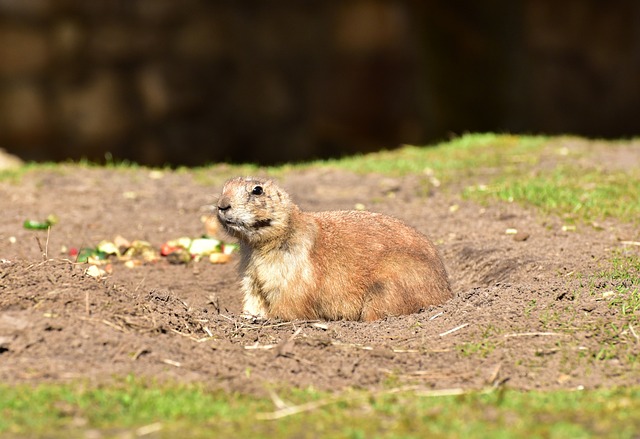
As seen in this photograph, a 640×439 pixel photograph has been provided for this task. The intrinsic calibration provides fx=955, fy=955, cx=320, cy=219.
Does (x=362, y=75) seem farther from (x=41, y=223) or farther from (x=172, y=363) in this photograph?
(x=172, y=363)

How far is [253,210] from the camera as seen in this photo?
19.3ft

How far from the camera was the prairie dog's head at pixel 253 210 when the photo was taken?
5.83 m

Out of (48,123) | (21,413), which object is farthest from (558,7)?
(21,413)

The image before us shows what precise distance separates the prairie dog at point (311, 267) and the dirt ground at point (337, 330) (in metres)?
0.27

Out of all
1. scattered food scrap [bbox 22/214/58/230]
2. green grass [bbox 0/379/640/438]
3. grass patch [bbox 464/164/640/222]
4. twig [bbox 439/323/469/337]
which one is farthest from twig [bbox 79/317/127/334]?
grass patch [bbox 464/164/640/222]

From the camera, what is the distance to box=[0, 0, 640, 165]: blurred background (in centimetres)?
1289

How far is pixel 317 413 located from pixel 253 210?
7.40 ft

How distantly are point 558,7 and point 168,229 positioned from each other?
28.2 feet

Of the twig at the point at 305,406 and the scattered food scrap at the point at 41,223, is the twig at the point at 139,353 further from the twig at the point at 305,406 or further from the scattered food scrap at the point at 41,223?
the scattered food scrap at the point at 41,223

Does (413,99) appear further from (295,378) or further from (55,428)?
(55,428)

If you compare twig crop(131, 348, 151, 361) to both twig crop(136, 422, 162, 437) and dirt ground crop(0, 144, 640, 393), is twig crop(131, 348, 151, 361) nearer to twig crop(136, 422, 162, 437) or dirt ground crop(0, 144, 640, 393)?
dirt ground crop(0, 144, 640, 393)

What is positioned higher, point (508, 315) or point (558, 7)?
point (558, 7)

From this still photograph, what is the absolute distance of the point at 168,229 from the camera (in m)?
8.05

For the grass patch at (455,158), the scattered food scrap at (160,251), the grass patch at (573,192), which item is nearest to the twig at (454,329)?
the scattered food scrap at (160,251)
